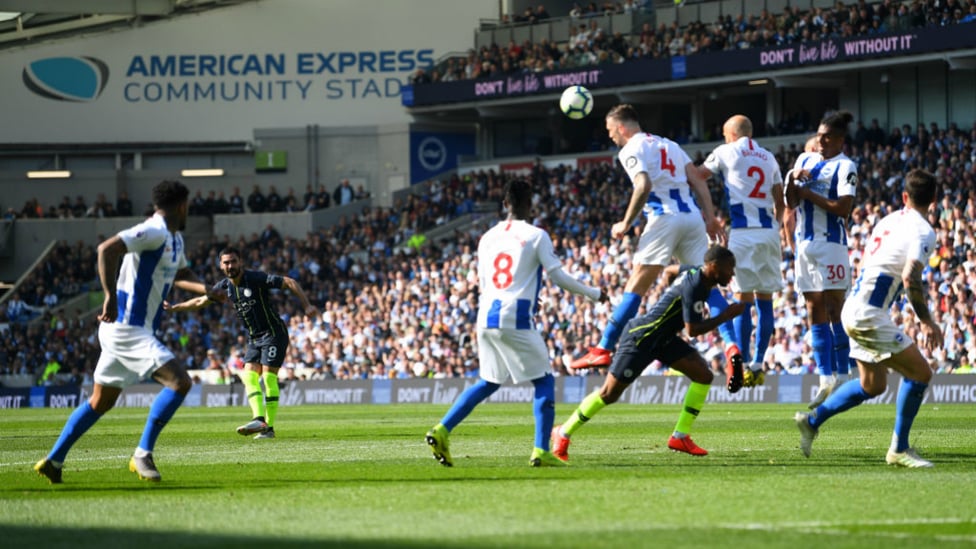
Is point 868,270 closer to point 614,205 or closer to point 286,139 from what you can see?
point 614,205

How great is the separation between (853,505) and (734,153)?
6113 mm

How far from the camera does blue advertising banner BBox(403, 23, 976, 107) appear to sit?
1646 inches

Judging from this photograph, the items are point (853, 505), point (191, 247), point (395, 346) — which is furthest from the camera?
point (191, 247)

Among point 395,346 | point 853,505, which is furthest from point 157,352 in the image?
point 395,346

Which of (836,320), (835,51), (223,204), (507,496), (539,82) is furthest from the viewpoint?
(223,204)

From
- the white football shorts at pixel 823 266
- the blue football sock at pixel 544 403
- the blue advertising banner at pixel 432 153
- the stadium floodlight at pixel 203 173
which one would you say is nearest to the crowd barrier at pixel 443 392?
the white football shorts at pixel 823 266

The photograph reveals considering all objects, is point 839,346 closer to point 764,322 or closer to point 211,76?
point 764,322

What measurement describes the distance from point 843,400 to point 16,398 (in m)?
34.6

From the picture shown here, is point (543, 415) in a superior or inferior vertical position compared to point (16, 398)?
superior

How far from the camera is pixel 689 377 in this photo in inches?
504

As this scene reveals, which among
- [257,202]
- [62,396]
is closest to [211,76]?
[257,202]

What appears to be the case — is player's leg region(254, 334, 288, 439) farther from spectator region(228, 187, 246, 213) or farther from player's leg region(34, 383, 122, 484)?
spectator region(228, 187, 246, 213)

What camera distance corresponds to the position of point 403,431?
790 inches

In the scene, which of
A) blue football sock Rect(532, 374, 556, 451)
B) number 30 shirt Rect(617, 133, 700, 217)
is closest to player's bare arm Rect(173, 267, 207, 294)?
blue football sock Rect(532, 374, 556, 451)
